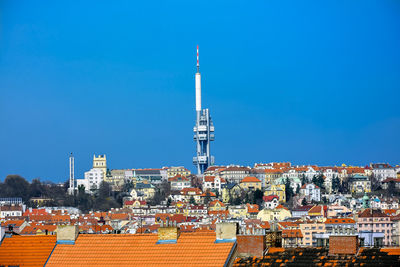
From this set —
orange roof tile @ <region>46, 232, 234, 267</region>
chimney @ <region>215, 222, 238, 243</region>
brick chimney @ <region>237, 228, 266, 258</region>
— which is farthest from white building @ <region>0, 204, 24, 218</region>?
brick chimney @ <region>237, 228, 266, 258</region>

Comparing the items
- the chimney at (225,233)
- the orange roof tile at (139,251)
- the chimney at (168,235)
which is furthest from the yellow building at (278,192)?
the chimney at (225,233)

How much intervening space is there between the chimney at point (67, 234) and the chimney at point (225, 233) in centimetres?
330

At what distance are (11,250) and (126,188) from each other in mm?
164880

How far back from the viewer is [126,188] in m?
190

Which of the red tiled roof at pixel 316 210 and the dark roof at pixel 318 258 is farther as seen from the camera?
the red tiled roof at pixel 316 210

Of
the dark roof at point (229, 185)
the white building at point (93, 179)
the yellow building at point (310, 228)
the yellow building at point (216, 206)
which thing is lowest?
the yellow building at point (310, 228)

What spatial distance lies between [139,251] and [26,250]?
9.22 ft

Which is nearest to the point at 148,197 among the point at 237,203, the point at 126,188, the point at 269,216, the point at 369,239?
the point at 126,188

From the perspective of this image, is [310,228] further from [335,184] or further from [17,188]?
[17,188]

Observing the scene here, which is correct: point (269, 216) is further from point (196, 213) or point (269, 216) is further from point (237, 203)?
point (237, 203)

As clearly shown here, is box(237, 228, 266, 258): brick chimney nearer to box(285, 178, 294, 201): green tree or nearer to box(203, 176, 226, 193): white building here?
box(285, 178, 294, 201): green tree

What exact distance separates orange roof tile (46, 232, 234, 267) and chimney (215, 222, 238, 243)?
0.13 meters

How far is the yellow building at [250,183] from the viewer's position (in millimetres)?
187125

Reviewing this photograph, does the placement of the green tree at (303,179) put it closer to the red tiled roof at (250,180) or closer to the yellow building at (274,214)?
the red tiled roof at (250,180)
